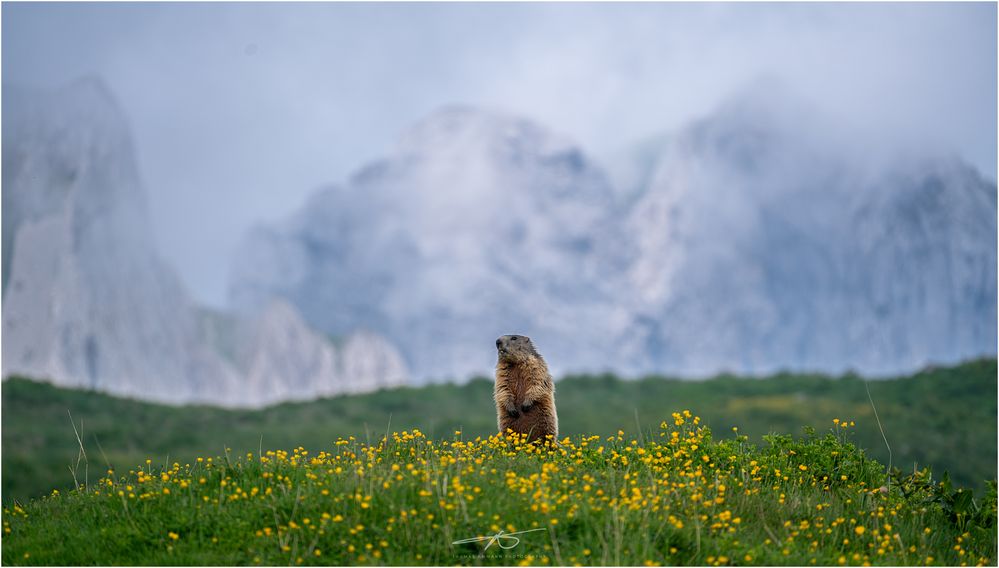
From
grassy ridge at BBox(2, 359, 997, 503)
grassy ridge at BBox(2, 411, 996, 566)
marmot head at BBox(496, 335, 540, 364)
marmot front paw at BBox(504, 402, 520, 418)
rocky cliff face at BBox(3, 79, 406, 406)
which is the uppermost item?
rocky cliff face at BBox(3, 79, 406, 406)

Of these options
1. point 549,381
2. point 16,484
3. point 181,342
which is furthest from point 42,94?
point 549,381

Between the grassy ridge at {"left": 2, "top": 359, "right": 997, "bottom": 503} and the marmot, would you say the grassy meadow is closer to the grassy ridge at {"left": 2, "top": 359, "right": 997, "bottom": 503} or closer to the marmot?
the marmot

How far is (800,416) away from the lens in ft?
355

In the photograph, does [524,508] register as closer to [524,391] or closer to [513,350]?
[524,391]

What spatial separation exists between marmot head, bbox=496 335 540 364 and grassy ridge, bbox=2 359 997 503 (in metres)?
65.5

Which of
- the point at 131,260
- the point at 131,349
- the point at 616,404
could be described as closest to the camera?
the point at 616,404

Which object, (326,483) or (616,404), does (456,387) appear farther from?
(326,483)

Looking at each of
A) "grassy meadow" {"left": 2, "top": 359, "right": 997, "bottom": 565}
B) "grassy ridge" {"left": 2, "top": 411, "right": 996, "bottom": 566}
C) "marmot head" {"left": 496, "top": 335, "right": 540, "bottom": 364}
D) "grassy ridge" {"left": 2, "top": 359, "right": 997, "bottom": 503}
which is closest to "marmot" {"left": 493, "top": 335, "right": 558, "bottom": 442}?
"marmot head" {"left": 496, "top": 335, "right": 540, "bottom": 364}

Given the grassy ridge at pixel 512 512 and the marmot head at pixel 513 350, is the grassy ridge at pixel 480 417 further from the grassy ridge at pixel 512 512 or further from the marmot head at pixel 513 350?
the grassy ridge at pixel 512 512

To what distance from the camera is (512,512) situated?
11781 millimetres

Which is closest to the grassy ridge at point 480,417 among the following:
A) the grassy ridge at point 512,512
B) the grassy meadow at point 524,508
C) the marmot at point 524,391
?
the marmot at point 524,391

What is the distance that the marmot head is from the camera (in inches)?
656

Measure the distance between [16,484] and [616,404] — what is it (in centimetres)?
7150

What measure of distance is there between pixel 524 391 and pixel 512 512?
15.8 ft
